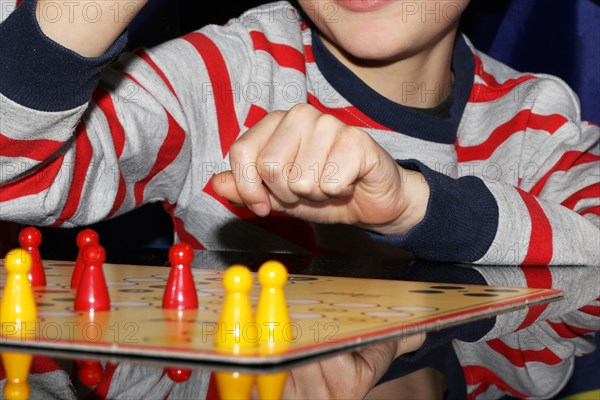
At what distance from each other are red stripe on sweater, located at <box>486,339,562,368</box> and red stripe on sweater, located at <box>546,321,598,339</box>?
0.14ft

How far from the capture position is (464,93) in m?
1.34

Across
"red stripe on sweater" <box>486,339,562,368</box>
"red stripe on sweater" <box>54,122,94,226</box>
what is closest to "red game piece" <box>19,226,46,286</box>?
"red stripe on sweater" <box>54,122,94,226</box>

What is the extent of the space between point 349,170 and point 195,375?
0.41m

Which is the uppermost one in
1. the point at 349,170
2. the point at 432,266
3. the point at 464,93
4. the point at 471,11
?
the point at 471,11

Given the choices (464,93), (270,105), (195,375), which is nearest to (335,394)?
(195,375)

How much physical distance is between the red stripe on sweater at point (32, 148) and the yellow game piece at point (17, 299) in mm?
352

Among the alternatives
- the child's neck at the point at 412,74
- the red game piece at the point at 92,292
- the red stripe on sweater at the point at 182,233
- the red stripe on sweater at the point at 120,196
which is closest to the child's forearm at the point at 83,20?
the red stripe on sweater at the point at 120,196

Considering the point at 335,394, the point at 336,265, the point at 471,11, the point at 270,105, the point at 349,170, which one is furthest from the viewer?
the point at 471,11

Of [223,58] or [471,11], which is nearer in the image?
[223,58]

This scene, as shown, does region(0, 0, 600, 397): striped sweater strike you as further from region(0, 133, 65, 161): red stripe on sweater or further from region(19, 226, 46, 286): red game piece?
region(19, 226, 46, 286): red game piece

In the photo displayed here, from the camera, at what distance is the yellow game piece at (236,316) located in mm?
407

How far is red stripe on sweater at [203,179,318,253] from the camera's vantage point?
1.23 metres

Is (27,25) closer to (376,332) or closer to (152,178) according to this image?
(152,178)

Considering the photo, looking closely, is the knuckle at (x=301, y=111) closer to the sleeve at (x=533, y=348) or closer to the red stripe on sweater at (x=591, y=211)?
the sleeve at (x=533, y=348)
